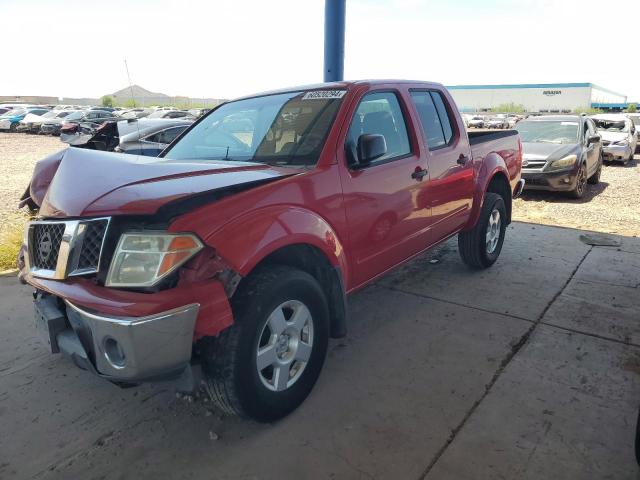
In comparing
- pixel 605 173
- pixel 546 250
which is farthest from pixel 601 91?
pixel 546 250

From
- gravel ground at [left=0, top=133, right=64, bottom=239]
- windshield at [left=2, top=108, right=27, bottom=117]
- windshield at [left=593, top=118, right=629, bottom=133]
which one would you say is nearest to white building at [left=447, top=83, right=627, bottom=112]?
windshield at [left=2, top=108, right=27, bottom=117]

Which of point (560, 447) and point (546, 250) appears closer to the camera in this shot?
point (560, 447)

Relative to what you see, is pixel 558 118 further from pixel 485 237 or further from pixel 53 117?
pixel 53 117

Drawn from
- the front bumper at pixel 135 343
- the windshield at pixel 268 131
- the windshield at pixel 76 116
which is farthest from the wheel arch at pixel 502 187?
the windshield at pixel 76 116

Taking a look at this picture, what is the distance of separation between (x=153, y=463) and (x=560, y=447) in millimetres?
2070

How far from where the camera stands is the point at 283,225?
2473 mm

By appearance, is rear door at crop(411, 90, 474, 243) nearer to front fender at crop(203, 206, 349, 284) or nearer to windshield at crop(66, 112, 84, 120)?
front fender at crop(203, 206, 349, 284)

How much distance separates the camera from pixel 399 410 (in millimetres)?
2719

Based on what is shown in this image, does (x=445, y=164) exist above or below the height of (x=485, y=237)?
above

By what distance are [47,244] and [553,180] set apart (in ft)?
28.5

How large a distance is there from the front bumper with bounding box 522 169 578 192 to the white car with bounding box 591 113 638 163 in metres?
6.50

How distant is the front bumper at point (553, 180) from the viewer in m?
8.70

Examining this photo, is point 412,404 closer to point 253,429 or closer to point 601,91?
point 253,429

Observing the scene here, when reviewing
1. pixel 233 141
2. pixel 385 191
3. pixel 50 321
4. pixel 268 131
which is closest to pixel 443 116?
pixel 385 191
